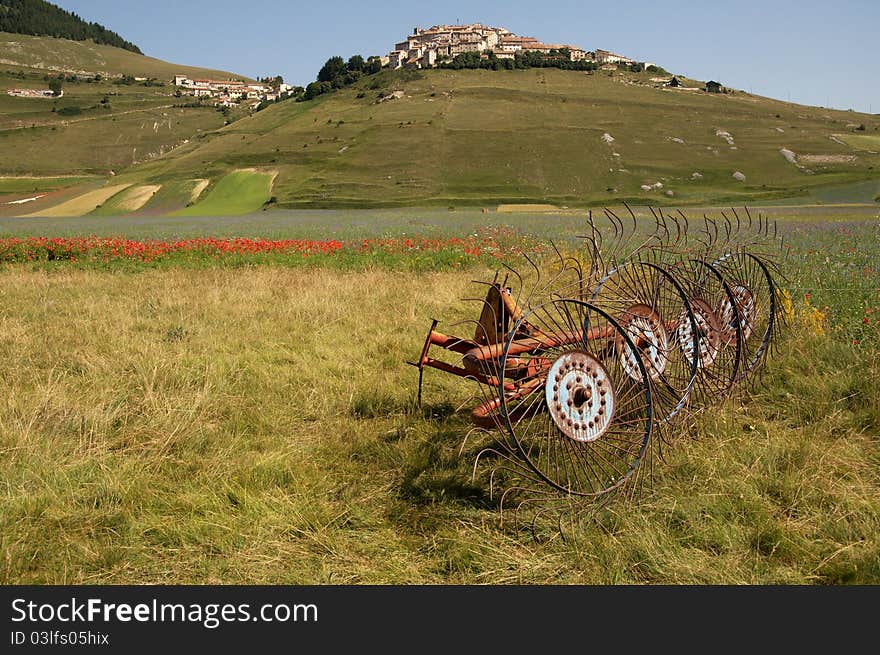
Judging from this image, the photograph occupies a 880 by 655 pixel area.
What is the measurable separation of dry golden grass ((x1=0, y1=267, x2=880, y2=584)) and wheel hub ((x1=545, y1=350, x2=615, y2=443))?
1.82ft

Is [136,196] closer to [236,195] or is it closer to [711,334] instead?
[236,195]

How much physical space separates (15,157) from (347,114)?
5521 centimetres

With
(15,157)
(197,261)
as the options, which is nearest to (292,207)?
(197,261)

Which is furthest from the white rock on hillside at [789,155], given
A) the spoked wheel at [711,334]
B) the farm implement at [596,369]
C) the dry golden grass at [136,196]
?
the spoked wheel at [711,334]

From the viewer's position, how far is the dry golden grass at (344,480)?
10.4 ft

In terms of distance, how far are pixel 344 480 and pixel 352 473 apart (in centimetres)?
11

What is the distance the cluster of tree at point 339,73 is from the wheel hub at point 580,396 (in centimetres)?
13375

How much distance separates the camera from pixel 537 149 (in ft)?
249

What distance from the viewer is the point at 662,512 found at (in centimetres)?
→ 360

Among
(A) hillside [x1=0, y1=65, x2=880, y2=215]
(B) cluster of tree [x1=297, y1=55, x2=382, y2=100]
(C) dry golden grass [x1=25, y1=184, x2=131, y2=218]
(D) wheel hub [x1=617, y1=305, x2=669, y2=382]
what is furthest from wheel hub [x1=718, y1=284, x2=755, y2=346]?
(B) cluster of tree [x1=297, y1=55, x2=382, y2=100]

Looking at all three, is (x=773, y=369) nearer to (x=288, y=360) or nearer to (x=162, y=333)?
(x=288, y=360)

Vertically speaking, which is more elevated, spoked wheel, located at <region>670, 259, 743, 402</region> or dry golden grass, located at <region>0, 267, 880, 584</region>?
spoked wheel, located at <region>670, 259, 743, 402</region>

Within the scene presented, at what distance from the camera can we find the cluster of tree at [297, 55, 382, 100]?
130 metres

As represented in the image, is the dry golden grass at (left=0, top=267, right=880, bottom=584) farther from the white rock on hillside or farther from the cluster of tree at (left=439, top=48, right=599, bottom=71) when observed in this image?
the cluster of tree at (left=439, top=48, right=599, bottom=71)
